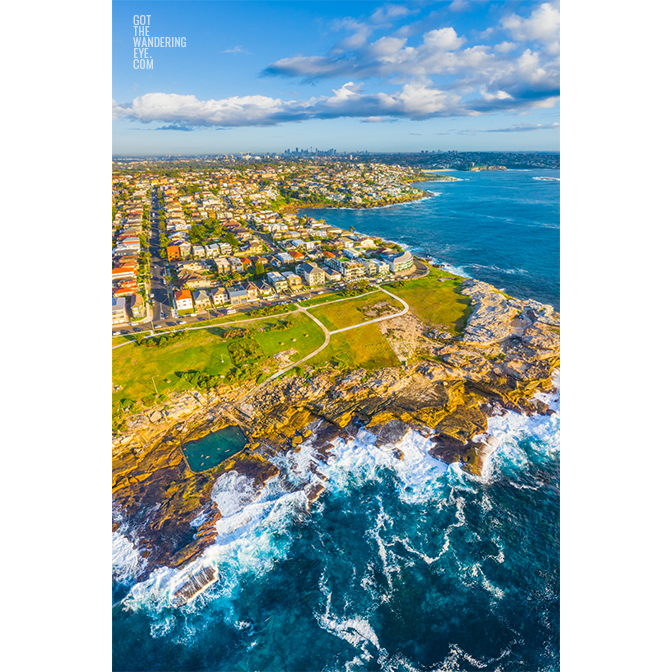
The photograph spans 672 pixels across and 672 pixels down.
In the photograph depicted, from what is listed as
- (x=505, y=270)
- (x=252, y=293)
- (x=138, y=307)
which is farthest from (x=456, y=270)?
(x=138, y=307)

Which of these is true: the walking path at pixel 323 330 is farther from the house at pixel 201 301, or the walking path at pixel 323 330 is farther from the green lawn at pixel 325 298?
the house at pixel 201 301

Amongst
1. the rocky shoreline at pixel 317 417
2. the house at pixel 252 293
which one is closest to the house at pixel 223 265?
the house at pixel 252 293

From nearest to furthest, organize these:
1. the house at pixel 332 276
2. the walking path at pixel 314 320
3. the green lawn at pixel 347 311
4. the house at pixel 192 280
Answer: the walking path at pixel 314 320, the green lawn at pixel 347 311, the house at pixel 192 280, the house at pixel 332 276

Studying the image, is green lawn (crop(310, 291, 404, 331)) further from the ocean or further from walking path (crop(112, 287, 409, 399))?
the ocean

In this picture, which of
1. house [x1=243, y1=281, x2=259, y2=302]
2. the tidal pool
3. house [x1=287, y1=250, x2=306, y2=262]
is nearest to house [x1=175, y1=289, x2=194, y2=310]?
house [x1=243, y1=281, x2=259, y2=302]

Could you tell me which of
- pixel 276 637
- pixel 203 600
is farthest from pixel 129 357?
pixel 276 637
